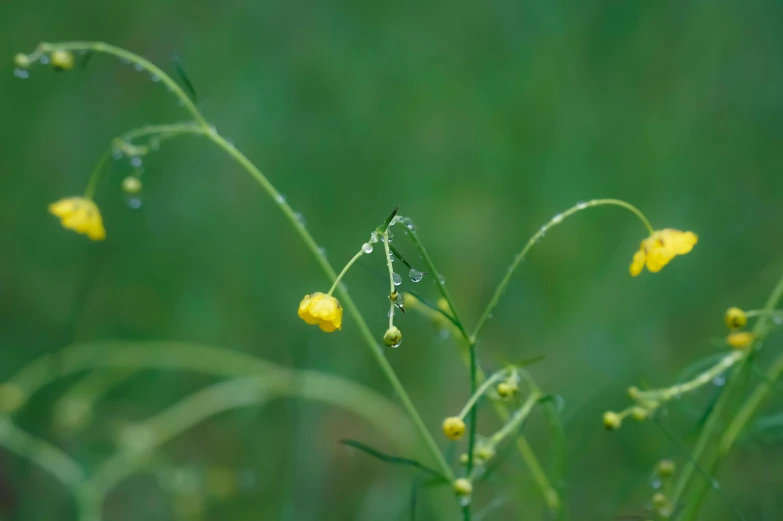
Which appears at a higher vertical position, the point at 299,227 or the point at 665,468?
the point at 299,227

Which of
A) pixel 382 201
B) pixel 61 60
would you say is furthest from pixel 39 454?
pixel 382 201

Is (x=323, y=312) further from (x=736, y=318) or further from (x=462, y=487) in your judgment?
(x=736, y=318)

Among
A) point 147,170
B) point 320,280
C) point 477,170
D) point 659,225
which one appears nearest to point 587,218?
point 659,225

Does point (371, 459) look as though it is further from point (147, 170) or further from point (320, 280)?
point (147, 170)

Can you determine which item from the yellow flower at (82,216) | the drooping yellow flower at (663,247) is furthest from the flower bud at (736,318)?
the yellow flower at (82,216)

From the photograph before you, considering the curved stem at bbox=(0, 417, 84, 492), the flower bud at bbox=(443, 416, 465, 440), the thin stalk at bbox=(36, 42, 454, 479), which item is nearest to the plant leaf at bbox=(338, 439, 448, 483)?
the thin stalk at bbox=(36, 42, 454, 479)

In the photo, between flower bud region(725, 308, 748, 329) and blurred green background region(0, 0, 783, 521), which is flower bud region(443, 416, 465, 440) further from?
blurred green background region(0, 0, 783, 521)
